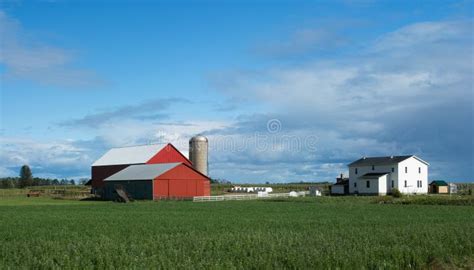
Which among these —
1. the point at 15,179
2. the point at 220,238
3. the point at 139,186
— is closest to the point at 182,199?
the point at 139,186

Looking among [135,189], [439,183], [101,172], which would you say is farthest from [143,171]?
[439,183]

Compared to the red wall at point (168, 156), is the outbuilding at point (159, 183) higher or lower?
lower

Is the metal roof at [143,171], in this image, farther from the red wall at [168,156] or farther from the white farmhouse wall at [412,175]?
the white farmhouse wall at [412,175]

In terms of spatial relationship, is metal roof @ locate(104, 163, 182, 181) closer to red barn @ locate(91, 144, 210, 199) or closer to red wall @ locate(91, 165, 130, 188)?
red barn @ locate(91, 144, 210, 199)

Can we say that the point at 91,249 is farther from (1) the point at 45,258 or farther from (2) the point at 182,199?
(2) the point at 182,199

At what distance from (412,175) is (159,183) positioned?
3633 centimetres

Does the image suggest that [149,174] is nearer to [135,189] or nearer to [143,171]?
[135,189]

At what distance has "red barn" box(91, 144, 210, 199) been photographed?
72500 millimetres

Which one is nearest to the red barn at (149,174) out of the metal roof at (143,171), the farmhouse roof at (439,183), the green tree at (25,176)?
the metal roof at (143,171)

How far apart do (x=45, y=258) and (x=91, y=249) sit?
6.78ft

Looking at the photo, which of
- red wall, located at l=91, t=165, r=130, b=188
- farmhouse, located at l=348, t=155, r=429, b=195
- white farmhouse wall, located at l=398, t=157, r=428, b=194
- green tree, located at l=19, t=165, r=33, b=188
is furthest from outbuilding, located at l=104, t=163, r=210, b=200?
green tree, located at l=19, t=165, r=33, b=188

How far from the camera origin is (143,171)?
76.9m

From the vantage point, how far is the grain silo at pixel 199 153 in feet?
301

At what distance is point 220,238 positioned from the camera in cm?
2059
